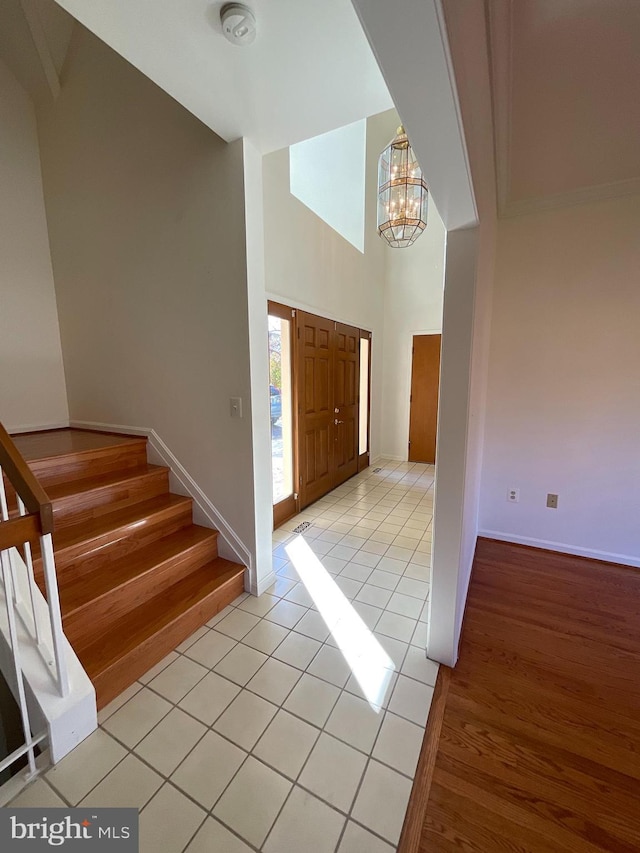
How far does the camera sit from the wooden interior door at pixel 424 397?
16.4ft

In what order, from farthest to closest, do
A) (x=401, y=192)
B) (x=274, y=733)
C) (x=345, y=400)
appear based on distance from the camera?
1. (x=345, y=400)
2. (x=401, y=192)
3. (x=274, y=733)

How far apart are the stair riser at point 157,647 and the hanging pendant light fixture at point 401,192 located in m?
2.47

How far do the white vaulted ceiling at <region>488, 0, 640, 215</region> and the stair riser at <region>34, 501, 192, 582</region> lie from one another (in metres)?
2.66

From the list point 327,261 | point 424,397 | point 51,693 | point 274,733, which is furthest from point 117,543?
point 424,397

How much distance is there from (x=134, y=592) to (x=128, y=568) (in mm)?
136

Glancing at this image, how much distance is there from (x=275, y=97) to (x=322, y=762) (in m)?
2.74

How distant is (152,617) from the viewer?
1728mm

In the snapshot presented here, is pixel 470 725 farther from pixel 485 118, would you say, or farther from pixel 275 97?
pixel 275 97

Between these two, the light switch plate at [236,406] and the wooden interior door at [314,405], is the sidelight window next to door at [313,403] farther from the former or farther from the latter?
the light switch plate at [236,406]

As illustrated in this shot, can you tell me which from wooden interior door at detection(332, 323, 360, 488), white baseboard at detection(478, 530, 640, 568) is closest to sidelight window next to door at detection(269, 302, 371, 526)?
wooden interior door at detection(332, 323, 360, 488)

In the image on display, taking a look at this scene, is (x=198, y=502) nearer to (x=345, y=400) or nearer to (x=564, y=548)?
(x=345, y=400)

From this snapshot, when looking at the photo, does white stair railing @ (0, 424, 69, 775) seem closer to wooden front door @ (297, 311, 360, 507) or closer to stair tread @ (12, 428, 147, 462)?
stair tread @ (12, 428, 147, 462)

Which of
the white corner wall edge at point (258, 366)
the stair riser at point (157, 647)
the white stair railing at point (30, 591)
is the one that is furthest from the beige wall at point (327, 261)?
the stair riser at point (157, 647)

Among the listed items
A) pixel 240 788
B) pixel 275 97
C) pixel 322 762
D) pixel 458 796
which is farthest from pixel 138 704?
pixel 275 97
